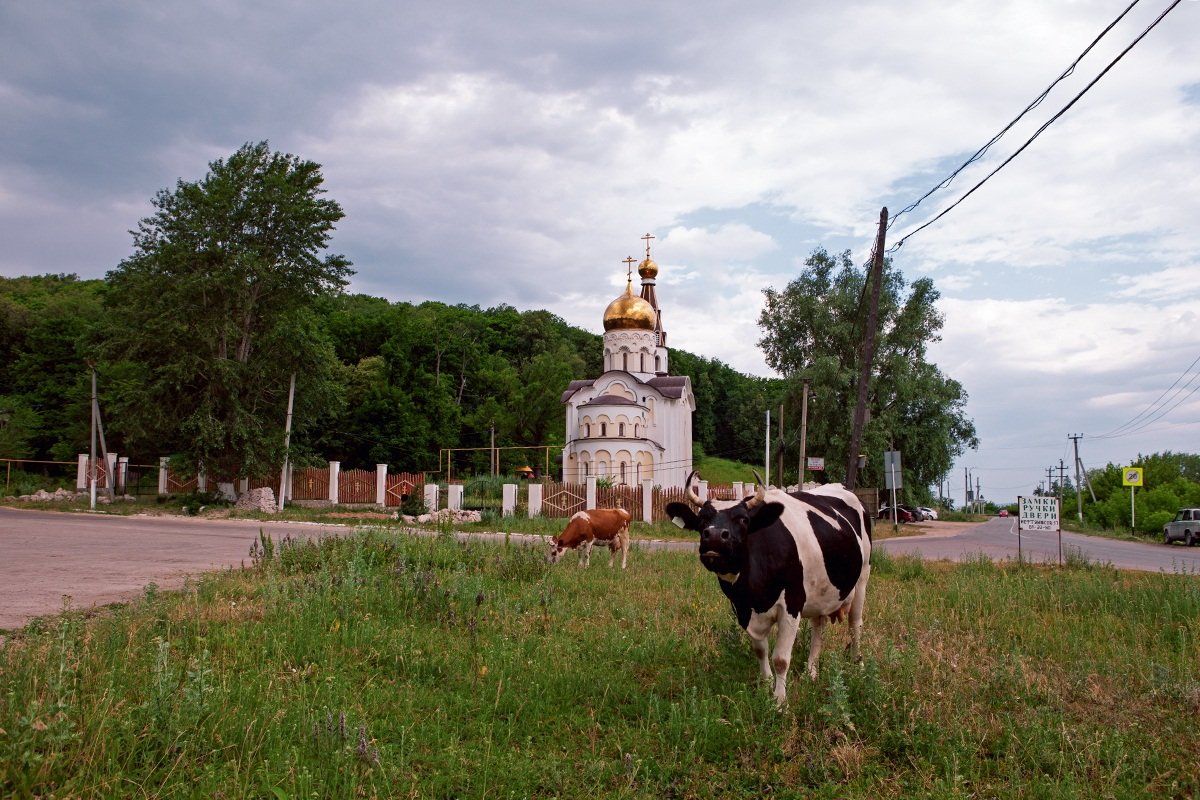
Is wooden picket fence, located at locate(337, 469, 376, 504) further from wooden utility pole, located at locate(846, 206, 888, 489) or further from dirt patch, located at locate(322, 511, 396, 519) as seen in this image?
wooden utility pole, located at locate(846, 206, 888, 489)

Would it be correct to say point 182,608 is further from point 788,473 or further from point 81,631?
point 788,473

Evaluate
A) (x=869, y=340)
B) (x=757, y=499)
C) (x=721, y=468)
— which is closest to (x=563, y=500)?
(x=869, y=340)

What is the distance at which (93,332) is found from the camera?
1345 inches

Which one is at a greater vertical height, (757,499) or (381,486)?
(757,499)

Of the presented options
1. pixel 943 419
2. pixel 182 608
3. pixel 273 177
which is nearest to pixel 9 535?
pixel 182 608

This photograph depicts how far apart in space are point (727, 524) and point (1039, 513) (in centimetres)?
1220

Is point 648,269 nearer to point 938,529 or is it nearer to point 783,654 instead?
point 938,529

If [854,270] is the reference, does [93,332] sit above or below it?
below

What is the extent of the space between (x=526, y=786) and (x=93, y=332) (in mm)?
36835

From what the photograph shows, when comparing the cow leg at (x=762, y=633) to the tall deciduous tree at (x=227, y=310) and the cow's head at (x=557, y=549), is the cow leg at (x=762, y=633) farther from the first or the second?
the tall deciduous tree at (x=227, y=310)

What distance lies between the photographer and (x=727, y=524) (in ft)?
19.0

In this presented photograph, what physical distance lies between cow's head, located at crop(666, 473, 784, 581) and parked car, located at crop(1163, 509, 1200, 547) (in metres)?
32.5

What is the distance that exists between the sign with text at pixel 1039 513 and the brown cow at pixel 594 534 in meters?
7.59

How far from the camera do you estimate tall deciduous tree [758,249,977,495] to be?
42.1 metres
